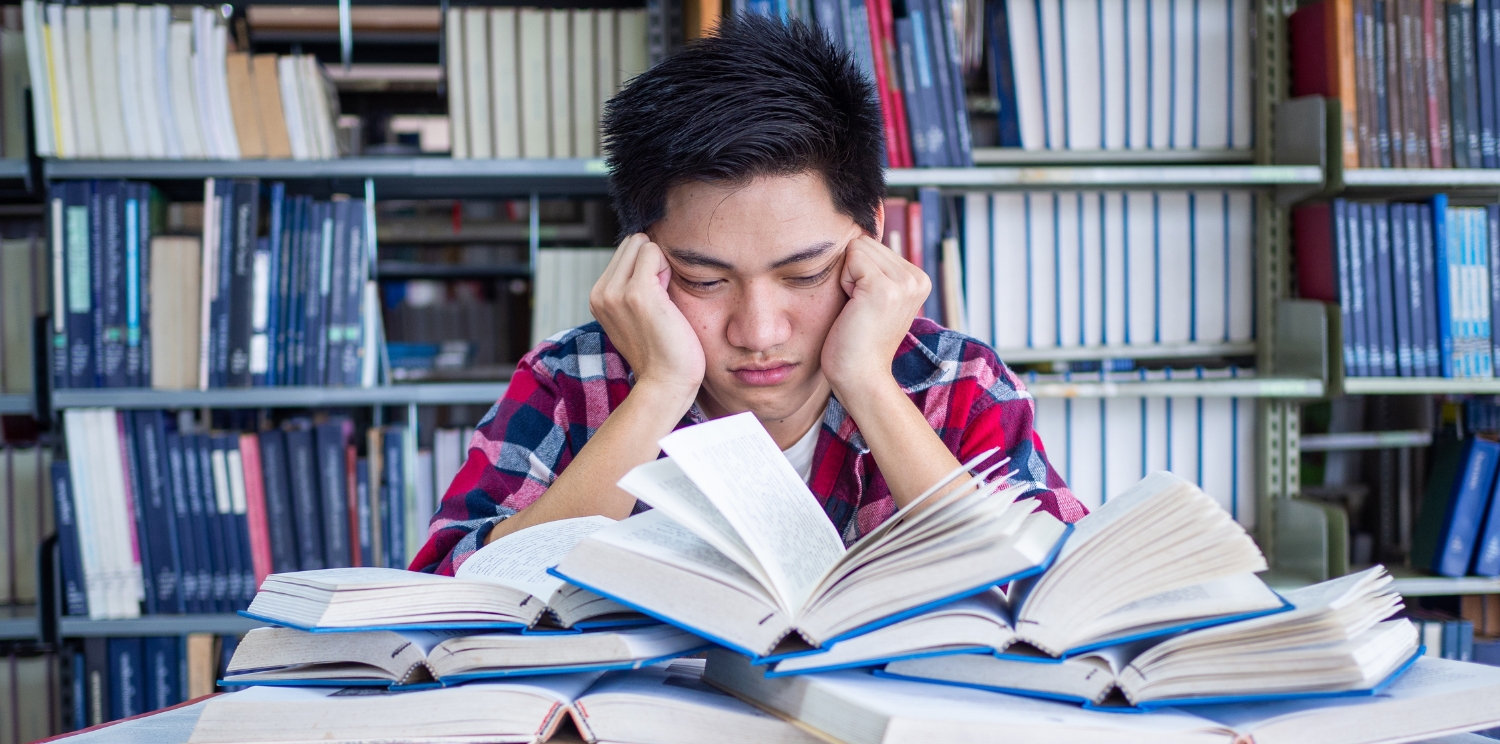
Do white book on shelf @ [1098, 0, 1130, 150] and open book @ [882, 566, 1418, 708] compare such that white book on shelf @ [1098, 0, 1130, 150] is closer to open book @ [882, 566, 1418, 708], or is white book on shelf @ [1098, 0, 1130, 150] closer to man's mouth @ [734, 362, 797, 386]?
man's mouth @ [734, 362, 797, 386]

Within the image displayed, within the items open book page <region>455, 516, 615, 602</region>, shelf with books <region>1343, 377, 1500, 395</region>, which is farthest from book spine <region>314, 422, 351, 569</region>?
shelf with books <region>1343, 377, 1500, 395</region>

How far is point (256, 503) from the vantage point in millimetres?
1723

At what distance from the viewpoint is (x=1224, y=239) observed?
1.89 meters

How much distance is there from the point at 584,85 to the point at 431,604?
1465 millimetres

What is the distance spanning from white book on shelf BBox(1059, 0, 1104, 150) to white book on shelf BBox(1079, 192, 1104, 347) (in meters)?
0.12

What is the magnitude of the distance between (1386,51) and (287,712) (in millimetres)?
2085

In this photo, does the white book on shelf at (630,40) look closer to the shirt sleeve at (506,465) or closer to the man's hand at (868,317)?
the shirt sleeve at (506,465)

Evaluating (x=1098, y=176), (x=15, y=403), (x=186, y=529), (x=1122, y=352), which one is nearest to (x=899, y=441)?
(x=1098, y=176)

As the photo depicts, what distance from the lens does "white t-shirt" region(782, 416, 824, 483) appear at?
107 cm

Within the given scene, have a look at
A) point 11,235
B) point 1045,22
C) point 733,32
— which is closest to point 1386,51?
point 1045,22

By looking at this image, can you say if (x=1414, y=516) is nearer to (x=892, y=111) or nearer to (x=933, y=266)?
(x=933, y=266)

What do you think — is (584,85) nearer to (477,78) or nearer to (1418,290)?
(477,78)

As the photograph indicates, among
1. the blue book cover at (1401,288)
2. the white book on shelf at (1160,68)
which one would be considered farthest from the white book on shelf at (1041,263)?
the blue book cover at (1401,288)

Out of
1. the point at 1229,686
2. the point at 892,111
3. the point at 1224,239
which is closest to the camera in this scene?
the point at 1229,686
